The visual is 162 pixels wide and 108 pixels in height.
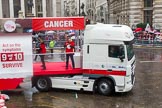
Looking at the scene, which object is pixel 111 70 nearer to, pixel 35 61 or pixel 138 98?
pixel 138 98

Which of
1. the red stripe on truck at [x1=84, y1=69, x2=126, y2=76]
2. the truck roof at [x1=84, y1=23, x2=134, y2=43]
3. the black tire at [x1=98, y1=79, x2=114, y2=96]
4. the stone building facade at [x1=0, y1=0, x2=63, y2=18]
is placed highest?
the stone building facade at [x1=0, y1=0, x2=63, y2=18]

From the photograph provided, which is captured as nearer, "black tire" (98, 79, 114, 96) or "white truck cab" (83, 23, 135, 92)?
"white truck cab" (83, 23, 135, 92)

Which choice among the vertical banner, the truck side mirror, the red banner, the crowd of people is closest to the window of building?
the crowd of people

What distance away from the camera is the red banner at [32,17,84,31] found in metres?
19.0

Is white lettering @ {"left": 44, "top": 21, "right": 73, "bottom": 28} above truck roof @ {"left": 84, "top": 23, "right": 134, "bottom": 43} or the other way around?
above

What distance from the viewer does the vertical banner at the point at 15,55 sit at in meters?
18.3

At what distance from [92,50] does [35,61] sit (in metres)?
2.98

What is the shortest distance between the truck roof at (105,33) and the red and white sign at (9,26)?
3424 mm

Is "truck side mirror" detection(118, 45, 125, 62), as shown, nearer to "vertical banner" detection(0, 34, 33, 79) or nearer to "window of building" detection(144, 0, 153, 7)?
"vertical banner" detection(0, 34, 33, 79)

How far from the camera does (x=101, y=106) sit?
16859 millimetres

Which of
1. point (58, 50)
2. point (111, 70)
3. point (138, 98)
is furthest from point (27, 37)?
point (138, 98)

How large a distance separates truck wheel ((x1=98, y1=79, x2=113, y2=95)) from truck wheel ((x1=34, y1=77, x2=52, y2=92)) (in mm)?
2504

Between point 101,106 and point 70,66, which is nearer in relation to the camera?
point 101,106

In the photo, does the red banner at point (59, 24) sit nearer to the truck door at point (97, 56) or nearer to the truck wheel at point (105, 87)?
the truck door at point (97, 56)
